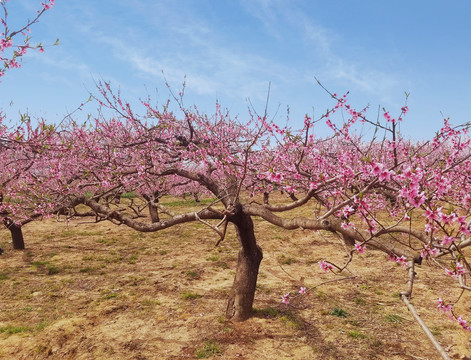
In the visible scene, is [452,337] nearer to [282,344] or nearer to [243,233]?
[282,344]

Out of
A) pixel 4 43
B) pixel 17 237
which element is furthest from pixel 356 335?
A: pixel 17 237

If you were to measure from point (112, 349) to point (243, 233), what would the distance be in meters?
3.44

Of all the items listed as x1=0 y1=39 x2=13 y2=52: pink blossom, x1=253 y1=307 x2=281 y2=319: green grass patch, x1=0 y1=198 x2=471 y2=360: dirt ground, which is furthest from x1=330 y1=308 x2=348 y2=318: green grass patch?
x1=0 y1=39 x2=13 y2=52: pink blossom

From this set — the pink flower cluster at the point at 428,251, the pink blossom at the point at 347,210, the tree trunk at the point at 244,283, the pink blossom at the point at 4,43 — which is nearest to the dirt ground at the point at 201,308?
the tree trunk at the point at 244,283

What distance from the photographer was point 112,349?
6324 millimetres

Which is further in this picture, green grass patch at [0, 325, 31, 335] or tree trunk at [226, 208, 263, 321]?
tree trunk at [226, 208, 263, 321]

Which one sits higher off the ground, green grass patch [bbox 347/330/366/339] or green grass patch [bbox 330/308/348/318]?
green grass patch [bbox 330/308/348/318]

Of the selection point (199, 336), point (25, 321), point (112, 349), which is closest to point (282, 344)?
point (199, 336)

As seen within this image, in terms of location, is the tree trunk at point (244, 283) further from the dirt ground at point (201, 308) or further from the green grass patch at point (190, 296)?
the green grass patch at point (190, 296)

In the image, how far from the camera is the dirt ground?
6.35 meters

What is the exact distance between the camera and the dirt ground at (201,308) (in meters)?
6.35

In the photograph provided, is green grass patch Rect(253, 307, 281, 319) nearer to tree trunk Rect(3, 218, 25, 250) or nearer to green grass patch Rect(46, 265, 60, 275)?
green grass patch Rect(46, 265, 60, 275)

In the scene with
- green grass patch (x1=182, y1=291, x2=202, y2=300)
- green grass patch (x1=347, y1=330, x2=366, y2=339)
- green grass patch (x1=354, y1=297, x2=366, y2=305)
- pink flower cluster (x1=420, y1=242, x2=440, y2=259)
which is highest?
pink flower cluster (x1=420, y1=242, x2=440, y2=259)

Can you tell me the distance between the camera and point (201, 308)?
8.15 meters
